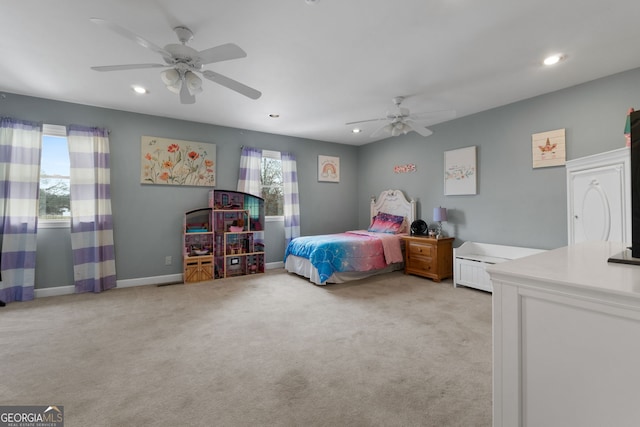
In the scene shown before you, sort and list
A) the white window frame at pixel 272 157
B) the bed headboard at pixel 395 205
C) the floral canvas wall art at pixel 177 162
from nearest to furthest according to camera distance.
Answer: the floral canvas wall art at pixel 177 162, the bed headboard at pixel 395 205, the white window frame at pixel 272 157

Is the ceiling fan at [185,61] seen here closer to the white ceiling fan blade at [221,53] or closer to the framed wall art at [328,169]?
the white ceiling fan blade at [221,53]

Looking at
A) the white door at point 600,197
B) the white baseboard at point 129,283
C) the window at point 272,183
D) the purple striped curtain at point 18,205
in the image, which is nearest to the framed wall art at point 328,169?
the window at point 272,183

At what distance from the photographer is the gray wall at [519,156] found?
309cm

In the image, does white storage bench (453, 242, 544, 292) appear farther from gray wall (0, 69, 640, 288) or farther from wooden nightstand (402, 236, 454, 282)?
wooden nightstand (402, 236, 454, 282)

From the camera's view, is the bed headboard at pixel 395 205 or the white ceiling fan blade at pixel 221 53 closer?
the white ceiling fan blade at pixel 221 53

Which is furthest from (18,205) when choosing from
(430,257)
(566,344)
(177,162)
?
(430,257)

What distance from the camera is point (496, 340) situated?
92 cm

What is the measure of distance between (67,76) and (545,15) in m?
4.62

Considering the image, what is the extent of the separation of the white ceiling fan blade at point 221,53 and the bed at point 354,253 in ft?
8.84

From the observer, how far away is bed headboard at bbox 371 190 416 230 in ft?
17.1

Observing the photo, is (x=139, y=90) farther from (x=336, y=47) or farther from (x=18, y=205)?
A: (x=336, y=47)

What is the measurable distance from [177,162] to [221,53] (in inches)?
114
